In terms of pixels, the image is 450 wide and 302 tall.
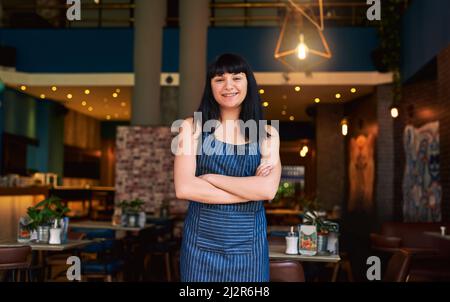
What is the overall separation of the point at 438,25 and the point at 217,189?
6.39 metres

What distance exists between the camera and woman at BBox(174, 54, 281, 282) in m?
1.63

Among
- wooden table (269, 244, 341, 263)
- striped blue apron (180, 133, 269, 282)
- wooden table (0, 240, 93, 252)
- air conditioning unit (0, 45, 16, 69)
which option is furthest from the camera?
air conditioning unit (0, 45, 16, 69)

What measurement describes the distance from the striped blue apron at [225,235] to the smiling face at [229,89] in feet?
0.38

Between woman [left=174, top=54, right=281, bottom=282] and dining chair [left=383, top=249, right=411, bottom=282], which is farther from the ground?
woman [left=174, top=54, right=281, bottom=282]

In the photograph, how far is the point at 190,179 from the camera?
168 centimetres

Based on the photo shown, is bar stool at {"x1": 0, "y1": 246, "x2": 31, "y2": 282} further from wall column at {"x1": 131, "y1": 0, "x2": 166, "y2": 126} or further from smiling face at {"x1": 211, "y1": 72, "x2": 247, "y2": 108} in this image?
wall column at {"x1": 131, "y1": 0, "x2": 166, "y2": 126}

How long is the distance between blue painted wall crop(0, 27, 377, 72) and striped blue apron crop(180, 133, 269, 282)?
9.08 metres

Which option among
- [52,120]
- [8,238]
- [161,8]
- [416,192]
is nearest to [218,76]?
[8,238]

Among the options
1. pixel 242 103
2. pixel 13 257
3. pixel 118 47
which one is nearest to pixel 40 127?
pixel 118 47

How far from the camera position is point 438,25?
722 cm

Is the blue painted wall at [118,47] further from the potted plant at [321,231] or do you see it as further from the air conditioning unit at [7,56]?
the potted plant at [321,231]

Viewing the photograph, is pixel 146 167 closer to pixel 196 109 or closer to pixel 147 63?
pixel 196 109

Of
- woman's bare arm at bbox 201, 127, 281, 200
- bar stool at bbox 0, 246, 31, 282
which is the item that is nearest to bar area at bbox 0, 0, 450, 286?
bar stool at bbox 0, 246, 31, 282

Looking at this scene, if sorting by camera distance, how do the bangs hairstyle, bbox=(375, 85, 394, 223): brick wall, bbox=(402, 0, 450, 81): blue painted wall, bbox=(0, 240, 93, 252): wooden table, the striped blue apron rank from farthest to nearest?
bbox=(375, 85, 394, 223): brick wall
bbox=(402, 0, 450, 81): blue painted wall
bbox=(0, 240, 93, 252): wooden table
the bangs hairstyle
the striped blue apron
